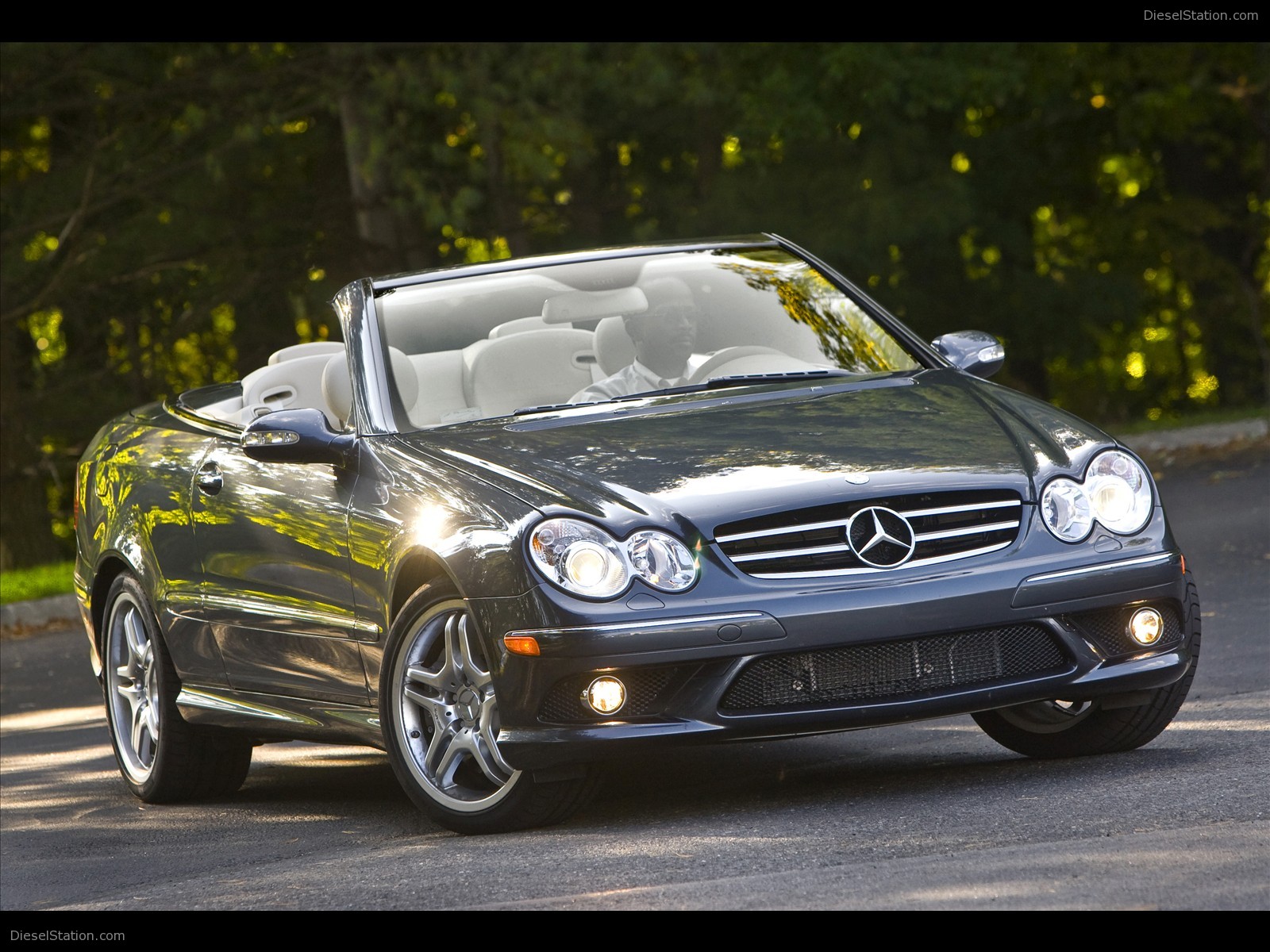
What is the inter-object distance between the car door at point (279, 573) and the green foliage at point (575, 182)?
13.3 metres

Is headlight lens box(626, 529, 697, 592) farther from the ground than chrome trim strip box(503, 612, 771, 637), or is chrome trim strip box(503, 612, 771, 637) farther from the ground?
headlight lens box(626, 529, 697, 592)

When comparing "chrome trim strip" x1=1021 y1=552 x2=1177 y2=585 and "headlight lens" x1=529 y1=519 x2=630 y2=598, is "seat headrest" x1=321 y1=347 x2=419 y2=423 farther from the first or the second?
"chrome trim strip" x1=1021 y1=552 x2=1177 y2=585

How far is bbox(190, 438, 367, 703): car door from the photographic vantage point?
6.34 meters

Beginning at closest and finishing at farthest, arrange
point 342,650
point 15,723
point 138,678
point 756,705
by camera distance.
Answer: point 756,705
point 342,650
point 138,678
point 15,723

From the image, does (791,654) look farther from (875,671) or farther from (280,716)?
(280,716)

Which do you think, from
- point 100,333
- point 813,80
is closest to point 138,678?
point 813,80

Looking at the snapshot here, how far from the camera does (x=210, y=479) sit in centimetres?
717

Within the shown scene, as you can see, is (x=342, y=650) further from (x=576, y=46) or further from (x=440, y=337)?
(x=576, y=46)

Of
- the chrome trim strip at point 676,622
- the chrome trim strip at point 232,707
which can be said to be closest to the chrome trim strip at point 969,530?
the chrome trim strip at point 676,622

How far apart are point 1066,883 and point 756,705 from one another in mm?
1266

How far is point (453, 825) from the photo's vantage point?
5.80m

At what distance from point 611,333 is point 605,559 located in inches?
65.8

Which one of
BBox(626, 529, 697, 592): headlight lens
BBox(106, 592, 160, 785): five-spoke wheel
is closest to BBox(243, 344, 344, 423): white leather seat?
BBox(106, 592, 160, 785): five-spoke wheel
